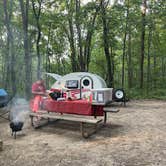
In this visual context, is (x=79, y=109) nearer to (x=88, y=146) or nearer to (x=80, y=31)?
(x=88, y=146)

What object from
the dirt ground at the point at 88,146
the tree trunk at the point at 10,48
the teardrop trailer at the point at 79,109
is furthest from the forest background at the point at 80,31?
the dirt ground at the point at 88,146

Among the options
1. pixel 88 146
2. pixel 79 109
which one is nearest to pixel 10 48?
pixel 79 109

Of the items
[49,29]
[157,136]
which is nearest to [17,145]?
[157,136]

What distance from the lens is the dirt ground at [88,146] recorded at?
3.38m

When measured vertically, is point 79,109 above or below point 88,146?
above

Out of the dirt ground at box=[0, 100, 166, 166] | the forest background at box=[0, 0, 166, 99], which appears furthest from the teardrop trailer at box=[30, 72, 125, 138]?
the forest background at box=[0, 0, 166, 99]

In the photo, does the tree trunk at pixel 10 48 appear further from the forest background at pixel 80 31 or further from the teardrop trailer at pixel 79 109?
the teardrop trailer at pixel 79 109

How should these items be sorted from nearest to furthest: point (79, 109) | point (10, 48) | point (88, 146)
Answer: point (88, 146)
point (79, 109)
point (10, 48)

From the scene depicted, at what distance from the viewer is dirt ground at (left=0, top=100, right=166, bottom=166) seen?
338 cm

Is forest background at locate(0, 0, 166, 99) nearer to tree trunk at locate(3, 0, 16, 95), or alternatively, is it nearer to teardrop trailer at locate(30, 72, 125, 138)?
tree trunk at locate(3, 0, 16, 95)

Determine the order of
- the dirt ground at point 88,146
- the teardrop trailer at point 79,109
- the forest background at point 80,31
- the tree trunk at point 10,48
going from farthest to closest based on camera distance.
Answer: the forest background at point 80,31 → the tree trunk at point 10,48 → the teardrop trailer at point 79,109 → the dirt ground at point 88,146

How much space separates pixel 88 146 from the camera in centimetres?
406

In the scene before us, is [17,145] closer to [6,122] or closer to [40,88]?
[6,122]

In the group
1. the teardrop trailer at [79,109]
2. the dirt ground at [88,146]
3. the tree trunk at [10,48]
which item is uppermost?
the tree trunk at [10,48]
